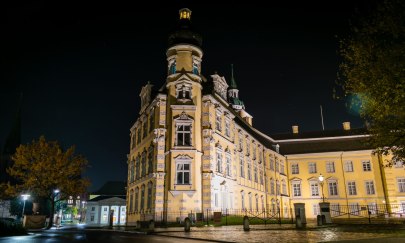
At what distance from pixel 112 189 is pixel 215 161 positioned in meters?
62.5

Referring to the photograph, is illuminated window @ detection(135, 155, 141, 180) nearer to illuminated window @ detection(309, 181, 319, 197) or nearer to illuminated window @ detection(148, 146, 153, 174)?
illuminated window @ detection(148, 146, 153, 174)

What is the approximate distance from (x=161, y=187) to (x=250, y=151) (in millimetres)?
18470

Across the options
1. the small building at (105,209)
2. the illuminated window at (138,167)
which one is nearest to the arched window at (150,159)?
the illuminated window at (138,167)

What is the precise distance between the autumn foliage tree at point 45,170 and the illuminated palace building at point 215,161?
314 inches

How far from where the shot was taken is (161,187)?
30406mm

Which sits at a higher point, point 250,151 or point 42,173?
point 250,151

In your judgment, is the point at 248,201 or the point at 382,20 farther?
the point at 248,201

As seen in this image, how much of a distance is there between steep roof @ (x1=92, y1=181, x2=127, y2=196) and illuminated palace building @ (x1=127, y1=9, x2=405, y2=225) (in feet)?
141

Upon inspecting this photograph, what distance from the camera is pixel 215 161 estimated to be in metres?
33.0

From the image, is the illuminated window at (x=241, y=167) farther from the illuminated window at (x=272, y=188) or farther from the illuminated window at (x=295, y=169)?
the illuminated window at (x=295, y=169)

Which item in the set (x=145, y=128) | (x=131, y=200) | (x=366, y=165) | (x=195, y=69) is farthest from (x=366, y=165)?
(x=131, y=200)

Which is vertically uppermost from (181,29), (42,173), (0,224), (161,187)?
(181,29)

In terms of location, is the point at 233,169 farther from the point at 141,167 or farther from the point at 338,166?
the point at 338,166

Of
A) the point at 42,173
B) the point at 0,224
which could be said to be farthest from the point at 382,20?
the point at 42,173
